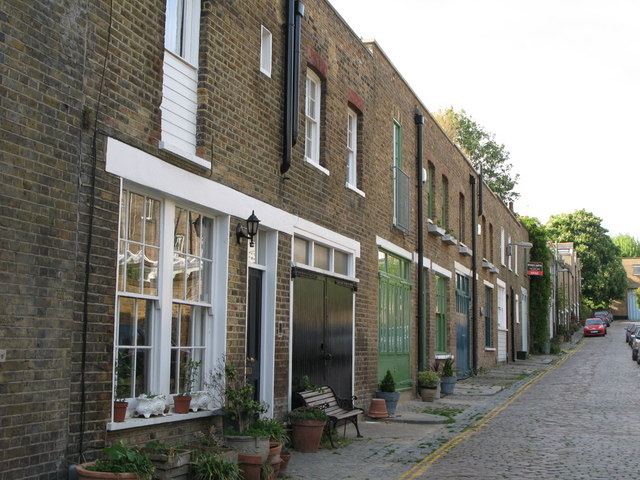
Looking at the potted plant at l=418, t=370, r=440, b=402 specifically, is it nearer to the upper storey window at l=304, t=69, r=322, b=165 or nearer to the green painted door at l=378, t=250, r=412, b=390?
the green painted door at l=378, t=250, r=412, b=390

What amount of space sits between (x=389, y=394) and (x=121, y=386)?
26.1 feet

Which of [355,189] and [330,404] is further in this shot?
[355,189]

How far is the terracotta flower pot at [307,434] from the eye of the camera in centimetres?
1074

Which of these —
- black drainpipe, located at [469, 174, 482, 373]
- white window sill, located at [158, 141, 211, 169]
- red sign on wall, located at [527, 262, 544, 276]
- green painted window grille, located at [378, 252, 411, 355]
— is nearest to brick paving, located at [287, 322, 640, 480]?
green painted window grille, located at [378, 252, 411, 355]

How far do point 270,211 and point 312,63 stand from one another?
2889 mm

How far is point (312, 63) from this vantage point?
493 inches

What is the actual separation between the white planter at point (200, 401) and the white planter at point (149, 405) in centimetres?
75

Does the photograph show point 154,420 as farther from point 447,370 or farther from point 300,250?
point 447,370

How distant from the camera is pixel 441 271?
21422 millimetres

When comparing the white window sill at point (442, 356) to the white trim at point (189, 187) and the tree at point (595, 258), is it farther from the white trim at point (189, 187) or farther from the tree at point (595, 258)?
the tree at point (595, 258)

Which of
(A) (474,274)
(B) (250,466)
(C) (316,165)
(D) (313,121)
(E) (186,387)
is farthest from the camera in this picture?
(A) (474,274)

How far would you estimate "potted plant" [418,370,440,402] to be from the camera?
713 inches

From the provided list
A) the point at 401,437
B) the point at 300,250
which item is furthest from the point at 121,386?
the point at 401,437

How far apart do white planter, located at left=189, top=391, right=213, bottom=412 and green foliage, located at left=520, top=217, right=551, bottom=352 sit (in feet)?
108
